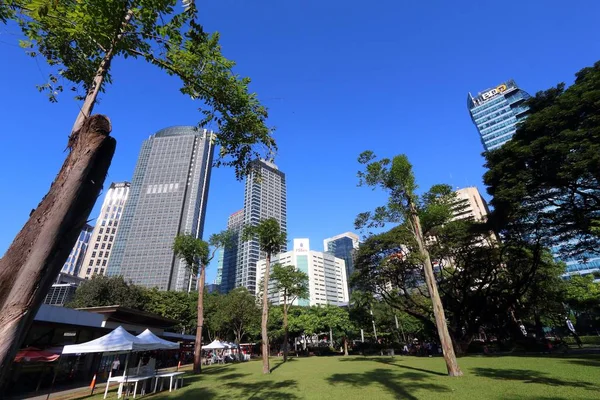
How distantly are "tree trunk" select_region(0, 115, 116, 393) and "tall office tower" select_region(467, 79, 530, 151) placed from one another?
136137mm

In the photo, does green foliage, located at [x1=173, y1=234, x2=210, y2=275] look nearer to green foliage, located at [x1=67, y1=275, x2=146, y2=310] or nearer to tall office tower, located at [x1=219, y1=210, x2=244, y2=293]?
green foliage, located at [x1=67, y1=275, x2=146, y2=310]

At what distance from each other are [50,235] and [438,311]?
54.6 ft

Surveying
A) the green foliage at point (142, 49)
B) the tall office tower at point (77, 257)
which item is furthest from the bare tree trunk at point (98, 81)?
the tall office tower at point (77, 257)

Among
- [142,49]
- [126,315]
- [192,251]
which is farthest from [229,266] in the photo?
[142,49]

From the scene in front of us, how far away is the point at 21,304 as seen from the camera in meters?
2.01

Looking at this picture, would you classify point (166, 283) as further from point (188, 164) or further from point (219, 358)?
point (219, 358)

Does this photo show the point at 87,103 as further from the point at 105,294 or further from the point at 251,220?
the point at 251,220

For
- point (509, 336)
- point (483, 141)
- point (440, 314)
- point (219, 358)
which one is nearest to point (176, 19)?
point (440, 314)

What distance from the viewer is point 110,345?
11812 millimetres

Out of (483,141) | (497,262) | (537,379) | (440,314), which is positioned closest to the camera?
(537,379)

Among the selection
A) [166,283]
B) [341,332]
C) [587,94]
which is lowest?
[341,332]

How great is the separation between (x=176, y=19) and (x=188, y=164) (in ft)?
439

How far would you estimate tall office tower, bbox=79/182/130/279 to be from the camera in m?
108

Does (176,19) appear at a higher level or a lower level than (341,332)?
higher
